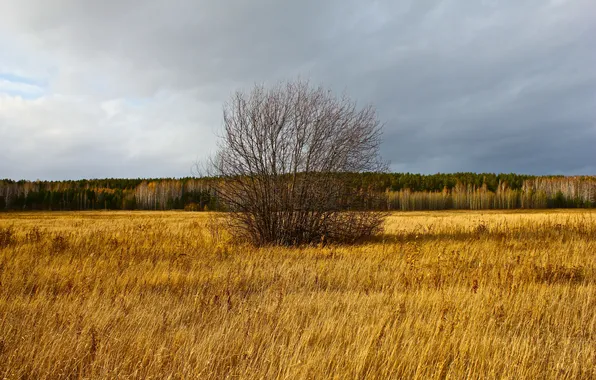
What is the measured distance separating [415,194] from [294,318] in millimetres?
94143

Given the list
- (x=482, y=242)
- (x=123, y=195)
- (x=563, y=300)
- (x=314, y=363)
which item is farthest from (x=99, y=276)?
(x=123, y=195)

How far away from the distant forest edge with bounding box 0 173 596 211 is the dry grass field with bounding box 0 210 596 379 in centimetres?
7871

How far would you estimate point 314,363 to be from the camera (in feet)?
11.0

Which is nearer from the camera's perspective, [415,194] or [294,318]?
[294,318]

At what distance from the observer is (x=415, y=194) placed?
94500mm

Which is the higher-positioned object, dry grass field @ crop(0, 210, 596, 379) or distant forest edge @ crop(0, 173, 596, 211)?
distant forest edge @ crop(0, 173, 596, 211)

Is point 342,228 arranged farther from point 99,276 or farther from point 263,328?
point 263,328

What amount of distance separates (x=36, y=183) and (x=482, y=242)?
13239 cm

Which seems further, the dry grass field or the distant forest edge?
the distant forest edge

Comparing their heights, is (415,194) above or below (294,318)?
above

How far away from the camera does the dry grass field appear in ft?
11.2

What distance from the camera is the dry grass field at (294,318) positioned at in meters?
3.41

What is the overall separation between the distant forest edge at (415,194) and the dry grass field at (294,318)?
78.7 meters

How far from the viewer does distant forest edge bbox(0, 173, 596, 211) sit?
310 feet
